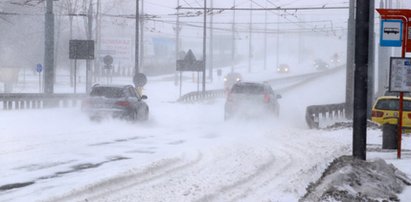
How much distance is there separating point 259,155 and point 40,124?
11.8 metres

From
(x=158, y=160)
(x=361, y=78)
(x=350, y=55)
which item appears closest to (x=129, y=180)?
(x=158, y=160)

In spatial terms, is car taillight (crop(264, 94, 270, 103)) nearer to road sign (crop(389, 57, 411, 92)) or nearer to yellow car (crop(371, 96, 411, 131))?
yellow car (crop(371, 96, 411, 131))

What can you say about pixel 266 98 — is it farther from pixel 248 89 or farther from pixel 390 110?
pixel 390 110

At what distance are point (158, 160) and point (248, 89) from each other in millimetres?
14231

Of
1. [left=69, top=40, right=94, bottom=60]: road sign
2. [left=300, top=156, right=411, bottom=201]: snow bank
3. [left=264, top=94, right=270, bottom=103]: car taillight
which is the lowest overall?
[left=300, top=156, right=411, bottom=201]: snow bank

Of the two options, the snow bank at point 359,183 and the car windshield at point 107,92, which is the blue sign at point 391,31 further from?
the car windshield at point 107,92

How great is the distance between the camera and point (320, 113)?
32.0 m

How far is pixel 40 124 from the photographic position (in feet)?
83.8

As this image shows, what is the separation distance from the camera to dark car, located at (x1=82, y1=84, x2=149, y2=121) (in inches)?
987


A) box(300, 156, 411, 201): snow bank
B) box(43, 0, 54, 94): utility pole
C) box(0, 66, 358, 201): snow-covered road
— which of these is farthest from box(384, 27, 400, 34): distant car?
box(43, 0, 54, 94): utility pole

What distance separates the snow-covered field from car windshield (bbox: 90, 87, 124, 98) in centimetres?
96

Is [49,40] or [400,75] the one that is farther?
[49,40]

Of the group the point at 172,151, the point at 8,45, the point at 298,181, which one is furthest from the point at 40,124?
the point at 8,45

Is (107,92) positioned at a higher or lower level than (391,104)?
higher
